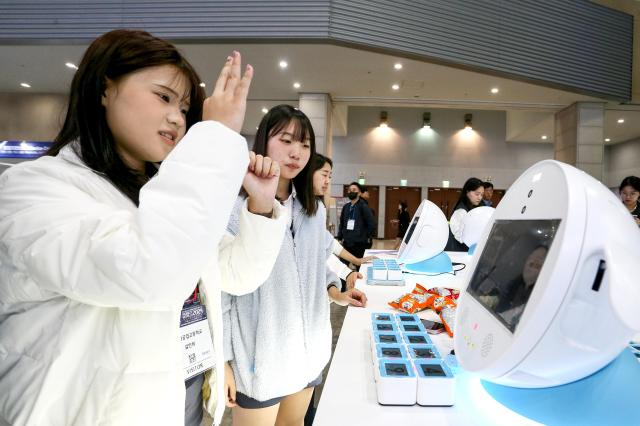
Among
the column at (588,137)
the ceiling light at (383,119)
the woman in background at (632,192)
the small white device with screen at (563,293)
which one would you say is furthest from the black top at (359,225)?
the ceiling light at (383,119)

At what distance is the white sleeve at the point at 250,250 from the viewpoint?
0.94 m

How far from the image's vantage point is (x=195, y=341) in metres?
0.86

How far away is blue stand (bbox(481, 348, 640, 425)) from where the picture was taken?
61 centimetres

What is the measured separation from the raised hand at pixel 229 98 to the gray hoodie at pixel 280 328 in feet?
1.72

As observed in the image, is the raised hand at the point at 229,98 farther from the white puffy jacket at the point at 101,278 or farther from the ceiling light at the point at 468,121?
the ceiling light at the point at 468,121

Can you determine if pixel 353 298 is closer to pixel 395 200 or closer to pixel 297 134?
pixel 297 134

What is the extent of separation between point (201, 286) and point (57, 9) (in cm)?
667

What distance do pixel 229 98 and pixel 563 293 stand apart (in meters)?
0.69

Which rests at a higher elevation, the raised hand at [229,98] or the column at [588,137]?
the column at [588,137]

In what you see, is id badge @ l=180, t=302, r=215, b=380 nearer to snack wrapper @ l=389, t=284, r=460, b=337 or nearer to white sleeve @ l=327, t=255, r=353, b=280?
snack wrapper @ l=389, t=284, r=460, b=337

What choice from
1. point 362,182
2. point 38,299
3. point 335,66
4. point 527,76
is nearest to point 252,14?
point 335,66

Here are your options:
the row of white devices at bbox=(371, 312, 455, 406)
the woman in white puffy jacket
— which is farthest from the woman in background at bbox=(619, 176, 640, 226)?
the woman in white puffy jacket

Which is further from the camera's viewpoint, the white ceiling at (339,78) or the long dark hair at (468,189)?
the white ceiling at (339,78)

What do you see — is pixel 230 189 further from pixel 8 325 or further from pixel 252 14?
pixel 252 14
